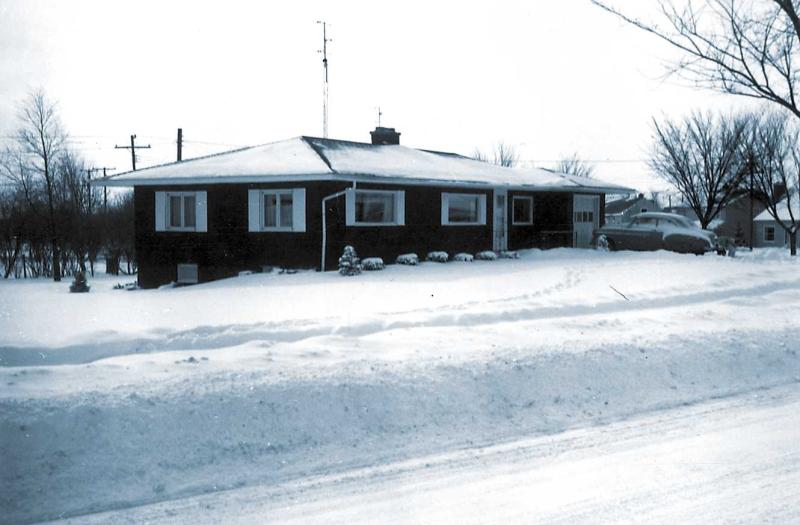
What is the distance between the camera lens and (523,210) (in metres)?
27.7

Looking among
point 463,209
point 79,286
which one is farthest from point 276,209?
point 463,209

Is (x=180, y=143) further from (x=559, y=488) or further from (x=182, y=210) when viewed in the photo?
(x=559, y=488)

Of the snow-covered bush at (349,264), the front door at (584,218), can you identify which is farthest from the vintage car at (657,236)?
the snow-covered bush at (349,264)

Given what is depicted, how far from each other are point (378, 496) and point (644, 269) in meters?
15.1

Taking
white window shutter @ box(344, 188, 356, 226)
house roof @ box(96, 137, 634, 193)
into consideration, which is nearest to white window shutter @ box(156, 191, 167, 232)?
house roof @ box(96, 137, 634, 193)

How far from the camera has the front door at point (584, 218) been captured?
2917cm

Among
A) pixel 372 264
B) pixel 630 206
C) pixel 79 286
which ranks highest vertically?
pixel 630 206

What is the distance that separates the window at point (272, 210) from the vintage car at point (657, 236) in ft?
37.0

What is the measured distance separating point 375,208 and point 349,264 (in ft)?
11.8

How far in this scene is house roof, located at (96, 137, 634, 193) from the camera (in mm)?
20844

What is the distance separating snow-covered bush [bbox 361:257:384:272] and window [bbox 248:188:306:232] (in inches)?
90.4

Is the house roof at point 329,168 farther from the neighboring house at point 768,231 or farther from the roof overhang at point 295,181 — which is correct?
the neighboring house at point 768,231

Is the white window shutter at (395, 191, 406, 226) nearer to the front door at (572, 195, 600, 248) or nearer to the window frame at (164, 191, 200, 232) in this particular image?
the window frame at (164, 191, 200, 232)

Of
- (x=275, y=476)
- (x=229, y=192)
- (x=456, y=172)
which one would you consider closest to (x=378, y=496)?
(x=275, y=476)
